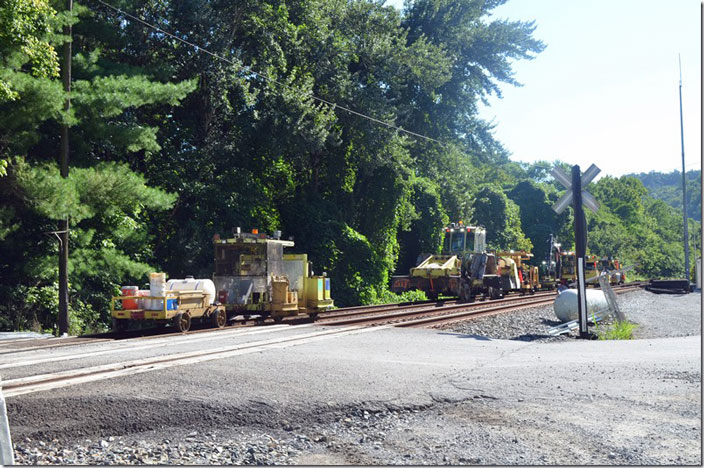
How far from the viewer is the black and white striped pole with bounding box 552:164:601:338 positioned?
52.3 feet

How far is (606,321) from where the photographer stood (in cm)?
2042

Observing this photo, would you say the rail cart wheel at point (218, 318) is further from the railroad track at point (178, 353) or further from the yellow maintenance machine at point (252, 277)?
the yellow maintenance machine at point (252, 277)

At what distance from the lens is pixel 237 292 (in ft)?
59.5

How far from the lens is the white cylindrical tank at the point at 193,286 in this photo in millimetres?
16639

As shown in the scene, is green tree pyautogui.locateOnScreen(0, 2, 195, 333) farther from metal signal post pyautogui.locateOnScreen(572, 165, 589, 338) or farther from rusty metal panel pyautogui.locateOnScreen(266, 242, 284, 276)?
metal signal post pyautogui.locateOnScreen(572, 165, 589, 338)

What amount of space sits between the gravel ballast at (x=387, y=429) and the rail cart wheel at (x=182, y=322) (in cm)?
828

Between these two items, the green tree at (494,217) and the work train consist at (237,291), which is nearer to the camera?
the work train consist at (237,291)

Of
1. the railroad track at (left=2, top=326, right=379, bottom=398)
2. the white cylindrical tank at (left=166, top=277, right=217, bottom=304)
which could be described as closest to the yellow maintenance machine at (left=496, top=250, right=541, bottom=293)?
the white cylindrical tank at (left=166, top=277, right=217, bottom=304)

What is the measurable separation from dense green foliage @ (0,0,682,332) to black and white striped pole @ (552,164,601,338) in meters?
10.9

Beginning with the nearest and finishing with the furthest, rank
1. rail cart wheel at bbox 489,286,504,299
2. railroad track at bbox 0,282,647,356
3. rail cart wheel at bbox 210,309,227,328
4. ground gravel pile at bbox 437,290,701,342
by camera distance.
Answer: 1. railroad track at bbox 0,282,647,356
2. ground gravel pile at bbox 437,290,701,342
3. rail cart wheel at bbox 210,309,227,328
4. rail cart wheel at bbox 489,286,504,299

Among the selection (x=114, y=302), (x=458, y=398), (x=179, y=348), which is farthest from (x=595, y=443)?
(x=114, y=302)

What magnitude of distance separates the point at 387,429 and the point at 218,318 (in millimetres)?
11014

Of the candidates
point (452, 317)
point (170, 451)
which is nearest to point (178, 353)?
point (170, 451)

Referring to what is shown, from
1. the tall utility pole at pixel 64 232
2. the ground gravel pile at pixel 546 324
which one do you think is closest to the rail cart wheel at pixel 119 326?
the tall utility pole at pixel 64 232
